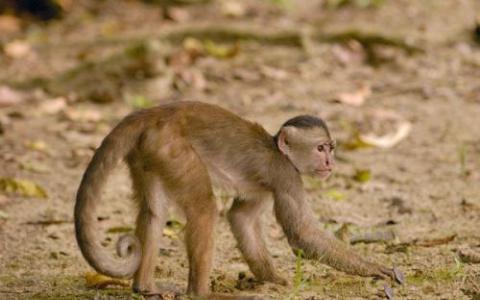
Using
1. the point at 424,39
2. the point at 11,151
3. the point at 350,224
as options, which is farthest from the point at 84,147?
the point at 424,39

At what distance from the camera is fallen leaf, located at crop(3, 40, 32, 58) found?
461 inches

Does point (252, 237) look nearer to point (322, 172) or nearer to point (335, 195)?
point (322, 172)

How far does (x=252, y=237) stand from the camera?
5570 mm

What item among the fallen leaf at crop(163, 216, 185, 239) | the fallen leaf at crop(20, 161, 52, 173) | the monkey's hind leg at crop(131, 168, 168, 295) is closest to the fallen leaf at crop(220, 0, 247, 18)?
the fallen leaf at crop(20, 161, 52, 173)

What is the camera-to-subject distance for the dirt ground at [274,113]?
18.7 ft

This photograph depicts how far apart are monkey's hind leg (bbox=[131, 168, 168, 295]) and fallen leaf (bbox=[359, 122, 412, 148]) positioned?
11.8 feet

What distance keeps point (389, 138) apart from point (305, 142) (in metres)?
3.31

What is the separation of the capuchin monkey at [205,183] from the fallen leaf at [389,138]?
2.96 metres

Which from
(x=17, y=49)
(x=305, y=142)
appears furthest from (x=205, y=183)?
(x=17, y=49)

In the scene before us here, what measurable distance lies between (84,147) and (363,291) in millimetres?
4099

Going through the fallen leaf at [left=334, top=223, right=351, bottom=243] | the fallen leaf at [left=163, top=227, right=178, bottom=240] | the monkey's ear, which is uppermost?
the monkey's ear

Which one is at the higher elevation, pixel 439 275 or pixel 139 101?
pixel 139 101

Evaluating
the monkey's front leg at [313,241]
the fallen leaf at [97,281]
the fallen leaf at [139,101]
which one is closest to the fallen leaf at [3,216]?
the fallen leaf at [97,281]

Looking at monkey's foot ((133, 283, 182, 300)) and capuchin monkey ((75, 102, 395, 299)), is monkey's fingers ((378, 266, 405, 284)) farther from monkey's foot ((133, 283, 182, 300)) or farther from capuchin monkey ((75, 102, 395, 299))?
monkey's foot ((133, 283, 182, 300))
